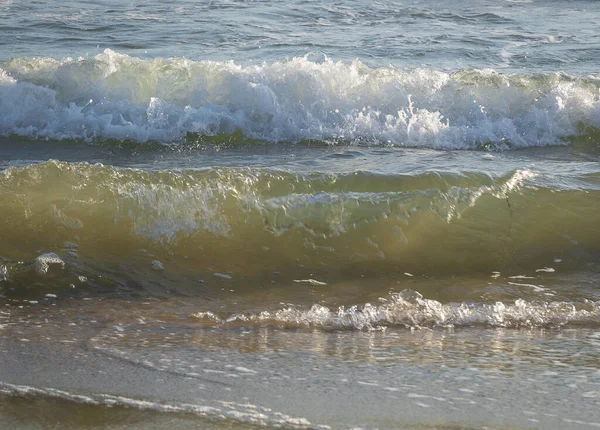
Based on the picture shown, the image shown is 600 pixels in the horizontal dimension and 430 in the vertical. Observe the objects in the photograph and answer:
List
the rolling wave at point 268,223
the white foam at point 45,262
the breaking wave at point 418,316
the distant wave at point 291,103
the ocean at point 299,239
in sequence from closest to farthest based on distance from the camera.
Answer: the ocean at point 299,239 → the breaking wave at point 418,316 → the white foam at point 45,262 → the rolling wave at point 268,223 → the distant wave at point 291,103

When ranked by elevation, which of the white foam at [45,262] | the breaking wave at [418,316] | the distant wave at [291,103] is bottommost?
the breaking wave at [418,316]

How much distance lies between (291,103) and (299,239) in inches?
131

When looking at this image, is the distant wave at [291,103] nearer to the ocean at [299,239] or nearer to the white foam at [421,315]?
the ocean at [299,239]

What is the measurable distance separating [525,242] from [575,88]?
149 inches

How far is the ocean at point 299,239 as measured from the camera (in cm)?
294

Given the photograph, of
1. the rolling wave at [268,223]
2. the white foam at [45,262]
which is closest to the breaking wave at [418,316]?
the rolling wave at [268,223]

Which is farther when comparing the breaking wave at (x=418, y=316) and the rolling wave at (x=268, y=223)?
the rolling wave at (x=268, y=223)

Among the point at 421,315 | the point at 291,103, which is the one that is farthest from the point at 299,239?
the point at 291,103

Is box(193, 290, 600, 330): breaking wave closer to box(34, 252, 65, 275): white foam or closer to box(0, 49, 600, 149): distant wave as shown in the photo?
box(34, 252, 65, 275): white foam

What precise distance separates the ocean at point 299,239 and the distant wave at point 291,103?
0.07ft

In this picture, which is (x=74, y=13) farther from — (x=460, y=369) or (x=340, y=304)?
(x=460, y=369)

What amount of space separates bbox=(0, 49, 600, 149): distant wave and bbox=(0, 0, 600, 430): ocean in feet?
0.07

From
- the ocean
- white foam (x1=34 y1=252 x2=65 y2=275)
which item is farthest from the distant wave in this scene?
white foam (x1=34 y1=252 x2=65 y2=275)

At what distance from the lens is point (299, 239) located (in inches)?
189
